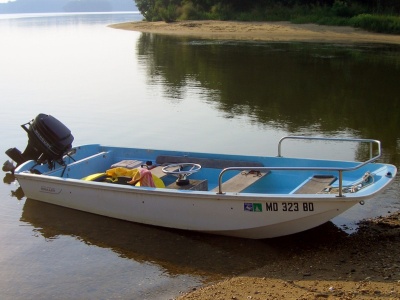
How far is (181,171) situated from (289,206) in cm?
213

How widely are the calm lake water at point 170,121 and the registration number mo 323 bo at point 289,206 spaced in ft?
A: 1.90

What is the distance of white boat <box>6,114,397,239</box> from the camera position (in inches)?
263

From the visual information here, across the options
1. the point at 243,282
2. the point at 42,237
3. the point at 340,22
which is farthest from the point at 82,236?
the point at 340,22

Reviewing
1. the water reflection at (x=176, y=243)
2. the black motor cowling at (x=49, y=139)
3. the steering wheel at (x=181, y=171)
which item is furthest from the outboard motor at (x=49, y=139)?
the steering wheel at (x=181, y=171)

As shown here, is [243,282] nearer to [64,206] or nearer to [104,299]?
[104,299]

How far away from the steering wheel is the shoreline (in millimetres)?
28088

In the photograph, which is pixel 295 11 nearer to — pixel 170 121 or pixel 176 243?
pixel 170 121

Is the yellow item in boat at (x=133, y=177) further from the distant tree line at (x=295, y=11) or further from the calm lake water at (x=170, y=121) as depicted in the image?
the distant tree line at (x=295, y=11)

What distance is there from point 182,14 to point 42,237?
155 ft

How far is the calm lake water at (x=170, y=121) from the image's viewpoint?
6.75m

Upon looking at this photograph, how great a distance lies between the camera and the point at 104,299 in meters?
6.12

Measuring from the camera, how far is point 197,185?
7715 mm

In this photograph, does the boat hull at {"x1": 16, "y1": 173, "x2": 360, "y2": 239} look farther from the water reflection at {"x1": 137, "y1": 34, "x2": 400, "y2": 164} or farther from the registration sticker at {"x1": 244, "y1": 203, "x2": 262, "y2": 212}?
the water reflection at {"x1": 137, "y1": 34, "x2": 400, "y2": 164}

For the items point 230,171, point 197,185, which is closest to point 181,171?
point 197,185
